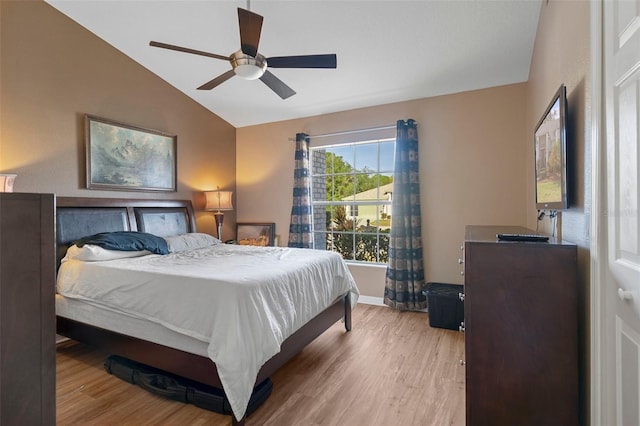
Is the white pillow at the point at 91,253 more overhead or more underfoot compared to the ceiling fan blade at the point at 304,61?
more underfoot

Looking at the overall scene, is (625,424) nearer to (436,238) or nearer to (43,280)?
(43,280)

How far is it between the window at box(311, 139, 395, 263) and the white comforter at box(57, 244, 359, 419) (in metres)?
1.51

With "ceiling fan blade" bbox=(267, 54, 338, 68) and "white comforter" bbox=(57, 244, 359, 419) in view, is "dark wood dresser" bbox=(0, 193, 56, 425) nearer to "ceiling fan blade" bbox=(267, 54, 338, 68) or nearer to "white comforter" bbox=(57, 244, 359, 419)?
"white comforter" bbox=(57, 244, 359, 419)

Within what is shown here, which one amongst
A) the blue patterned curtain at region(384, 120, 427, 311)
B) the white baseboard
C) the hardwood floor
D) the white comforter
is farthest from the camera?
the white baseboard

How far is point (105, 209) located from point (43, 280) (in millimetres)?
2817

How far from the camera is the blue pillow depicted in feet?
9.07

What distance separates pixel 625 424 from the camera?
1.06 m

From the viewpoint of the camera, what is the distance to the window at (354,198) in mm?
4160

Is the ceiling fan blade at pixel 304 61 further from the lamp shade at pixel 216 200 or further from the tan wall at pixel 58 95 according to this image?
the lamp shade at pixel 216 200

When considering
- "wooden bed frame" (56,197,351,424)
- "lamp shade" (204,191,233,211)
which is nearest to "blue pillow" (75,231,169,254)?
"wooden bed frame" (56,197,351,424)

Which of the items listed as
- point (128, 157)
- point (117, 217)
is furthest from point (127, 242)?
point (128, 157)

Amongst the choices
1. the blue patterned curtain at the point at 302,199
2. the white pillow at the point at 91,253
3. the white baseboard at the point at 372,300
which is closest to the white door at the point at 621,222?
the white baseboard at the point at 372,300

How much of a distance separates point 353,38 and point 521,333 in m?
2.70

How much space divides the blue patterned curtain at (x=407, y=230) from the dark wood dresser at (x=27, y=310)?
3.33m
